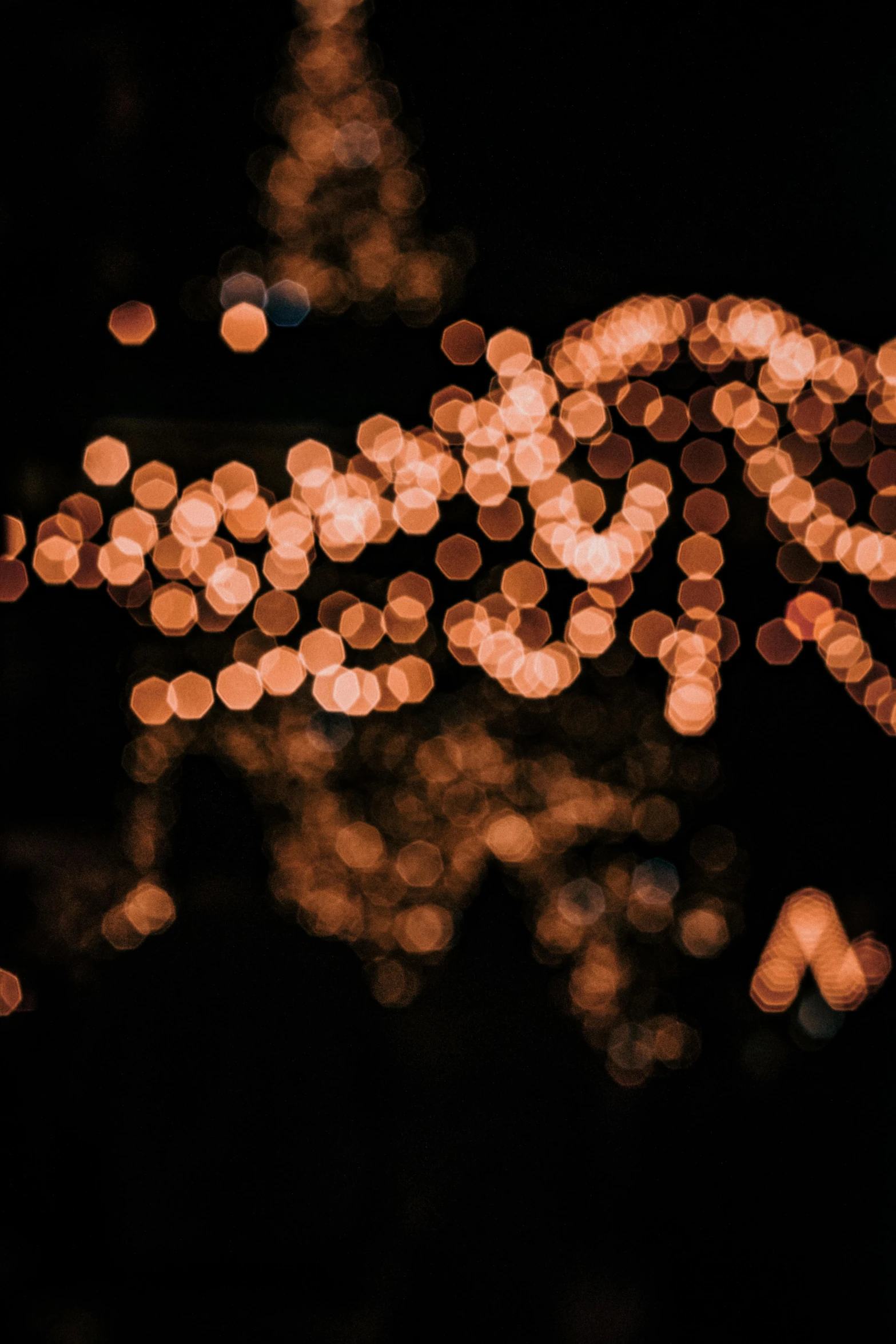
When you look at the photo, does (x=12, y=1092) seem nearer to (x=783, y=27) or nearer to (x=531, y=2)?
(x=531, y=2)

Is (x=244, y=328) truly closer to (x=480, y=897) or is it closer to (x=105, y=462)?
(x=105, y=462)

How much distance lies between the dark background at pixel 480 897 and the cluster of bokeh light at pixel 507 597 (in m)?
0.03

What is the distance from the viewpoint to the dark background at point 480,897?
0.73m

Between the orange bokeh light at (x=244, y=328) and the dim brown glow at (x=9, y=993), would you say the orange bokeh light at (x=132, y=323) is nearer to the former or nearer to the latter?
the orange bokeh light at (x=244, y=328)

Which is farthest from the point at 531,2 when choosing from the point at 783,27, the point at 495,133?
the point at 783,27

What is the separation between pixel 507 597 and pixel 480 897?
267 mm

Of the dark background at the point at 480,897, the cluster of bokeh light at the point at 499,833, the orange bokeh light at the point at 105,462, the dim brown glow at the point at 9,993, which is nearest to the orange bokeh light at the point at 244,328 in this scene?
the dark background at the point at 480,897

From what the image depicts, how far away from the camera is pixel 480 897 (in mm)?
786

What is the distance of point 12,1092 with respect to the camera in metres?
0.75

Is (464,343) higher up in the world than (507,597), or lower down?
higher up

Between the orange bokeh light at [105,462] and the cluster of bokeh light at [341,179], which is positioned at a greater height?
the cluster of bokeh light at [341,179]

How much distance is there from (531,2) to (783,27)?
23 centimetres

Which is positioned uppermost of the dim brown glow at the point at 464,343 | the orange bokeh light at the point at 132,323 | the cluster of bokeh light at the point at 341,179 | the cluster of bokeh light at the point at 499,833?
the cluster of bokeh light at the point at 341,179

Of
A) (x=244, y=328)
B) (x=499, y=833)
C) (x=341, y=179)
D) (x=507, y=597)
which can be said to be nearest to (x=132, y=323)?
(x=244, y=328)
